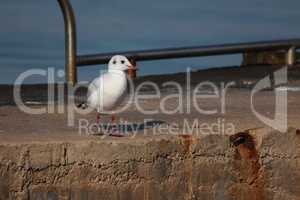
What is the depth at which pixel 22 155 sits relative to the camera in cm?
599

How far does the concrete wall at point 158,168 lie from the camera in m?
6.01

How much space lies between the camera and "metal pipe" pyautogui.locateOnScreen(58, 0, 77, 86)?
10109 millimetres

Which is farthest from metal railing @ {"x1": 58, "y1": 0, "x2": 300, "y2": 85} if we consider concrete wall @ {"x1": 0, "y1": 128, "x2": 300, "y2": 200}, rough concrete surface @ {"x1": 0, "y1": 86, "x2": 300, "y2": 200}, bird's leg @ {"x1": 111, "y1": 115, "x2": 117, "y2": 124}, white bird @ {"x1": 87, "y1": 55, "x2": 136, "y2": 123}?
concrete wall @ {"x1": 0, "y1": 128, "x2": 300, "y2": 200}

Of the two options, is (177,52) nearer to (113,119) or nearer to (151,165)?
(113,119)

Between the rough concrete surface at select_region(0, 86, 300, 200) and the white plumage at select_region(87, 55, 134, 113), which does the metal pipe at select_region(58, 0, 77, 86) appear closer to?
the white plumage at select_region(87, 55, 134, 113)

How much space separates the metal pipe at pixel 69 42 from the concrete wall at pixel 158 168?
3917 millimetres

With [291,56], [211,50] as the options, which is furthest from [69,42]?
[291,56]

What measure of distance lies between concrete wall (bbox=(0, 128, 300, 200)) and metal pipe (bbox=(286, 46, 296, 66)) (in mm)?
6049

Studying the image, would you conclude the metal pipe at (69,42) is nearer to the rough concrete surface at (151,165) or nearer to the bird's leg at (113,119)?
the bird's leg at (113,119)

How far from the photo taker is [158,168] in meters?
6.21

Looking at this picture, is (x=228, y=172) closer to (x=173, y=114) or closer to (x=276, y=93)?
(x=173, y=114)

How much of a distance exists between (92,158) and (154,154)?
43 centimetres

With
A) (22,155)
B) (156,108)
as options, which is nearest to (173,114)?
(156,108)

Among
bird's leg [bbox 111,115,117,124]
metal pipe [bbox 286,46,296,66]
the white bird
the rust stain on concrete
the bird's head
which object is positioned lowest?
the rust stain on concrete
